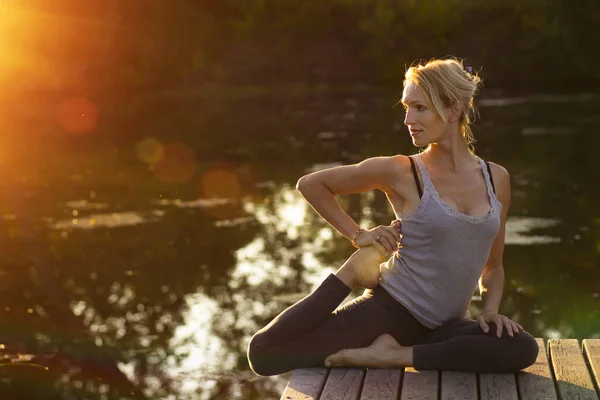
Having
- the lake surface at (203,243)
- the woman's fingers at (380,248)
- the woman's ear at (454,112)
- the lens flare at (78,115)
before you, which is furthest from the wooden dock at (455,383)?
the lens flare at (78,115)

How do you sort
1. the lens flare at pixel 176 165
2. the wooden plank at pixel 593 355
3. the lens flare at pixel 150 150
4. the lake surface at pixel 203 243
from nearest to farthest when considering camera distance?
the wooden plank at pixel 593 355 < the lake surface at pixel 203 243 < the lens flare at pixel 176 165 < the lens flare at pixel 150 150

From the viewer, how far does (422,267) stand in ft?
17.0

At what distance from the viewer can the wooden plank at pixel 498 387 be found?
4.85 metres

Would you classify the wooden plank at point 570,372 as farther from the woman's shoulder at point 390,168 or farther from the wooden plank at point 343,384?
the woman's shoulder at point 390,168

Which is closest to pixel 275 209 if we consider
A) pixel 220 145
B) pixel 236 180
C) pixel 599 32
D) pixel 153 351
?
pixel 236 180

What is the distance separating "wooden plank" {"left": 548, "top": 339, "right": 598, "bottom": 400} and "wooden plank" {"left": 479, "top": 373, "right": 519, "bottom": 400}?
0.20 meters

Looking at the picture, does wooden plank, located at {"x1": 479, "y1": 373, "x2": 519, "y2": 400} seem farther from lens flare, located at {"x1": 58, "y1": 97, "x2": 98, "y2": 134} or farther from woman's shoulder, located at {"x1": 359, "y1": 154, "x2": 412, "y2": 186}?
lens flare, located at {"x1": 58, "y1": 97, "x2": 98, "y2": 134}

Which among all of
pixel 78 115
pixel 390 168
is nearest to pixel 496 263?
pixel 390 168

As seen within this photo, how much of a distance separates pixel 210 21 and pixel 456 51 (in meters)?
12.7

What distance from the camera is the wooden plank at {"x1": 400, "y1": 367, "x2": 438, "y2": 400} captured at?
15.9ft

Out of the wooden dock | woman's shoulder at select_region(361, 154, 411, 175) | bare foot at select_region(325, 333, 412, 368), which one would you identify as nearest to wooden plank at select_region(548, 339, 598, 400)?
the wooden dock

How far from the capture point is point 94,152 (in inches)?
926

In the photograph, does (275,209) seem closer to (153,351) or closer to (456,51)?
(153,351)

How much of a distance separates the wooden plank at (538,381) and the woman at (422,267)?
0.22 feet
